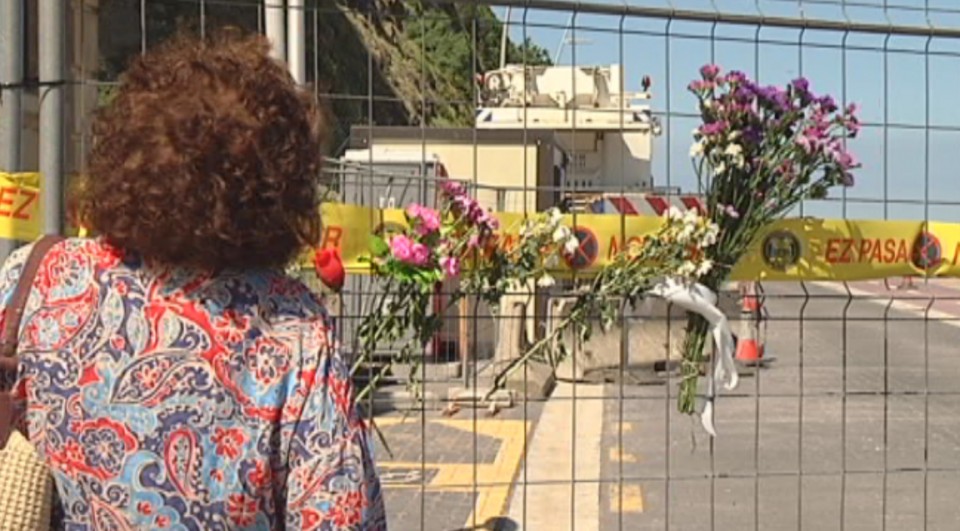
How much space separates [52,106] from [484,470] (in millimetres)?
5927

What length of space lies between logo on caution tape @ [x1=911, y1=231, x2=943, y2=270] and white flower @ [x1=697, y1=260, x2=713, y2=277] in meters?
0.91

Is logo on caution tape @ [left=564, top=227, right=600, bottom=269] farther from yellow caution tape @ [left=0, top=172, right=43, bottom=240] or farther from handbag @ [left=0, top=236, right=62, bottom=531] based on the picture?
handbag @ [left=0, top=236, right=62, bottom=531]

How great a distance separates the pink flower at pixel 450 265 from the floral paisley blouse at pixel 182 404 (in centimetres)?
218

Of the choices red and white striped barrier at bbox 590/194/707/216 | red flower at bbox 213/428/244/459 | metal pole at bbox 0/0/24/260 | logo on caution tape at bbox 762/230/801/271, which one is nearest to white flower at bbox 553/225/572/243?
red and white striped barrier at bbox 590/194/707/216

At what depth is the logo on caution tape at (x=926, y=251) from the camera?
16.5 ft

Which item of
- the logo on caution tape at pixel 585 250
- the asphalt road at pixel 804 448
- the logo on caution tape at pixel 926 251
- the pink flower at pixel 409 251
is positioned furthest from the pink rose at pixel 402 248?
the logo on caution tape at pixel 926 251

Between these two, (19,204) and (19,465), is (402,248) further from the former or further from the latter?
(19,465)

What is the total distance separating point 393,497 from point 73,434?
6329 mm

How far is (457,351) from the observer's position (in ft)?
24.2

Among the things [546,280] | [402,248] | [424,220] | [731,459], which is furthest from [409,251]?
[731,459]

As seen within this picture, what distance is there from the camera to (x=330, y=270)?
12.8 feet

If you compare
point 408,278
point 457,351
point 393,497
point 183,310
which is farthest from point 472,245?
point 393,497

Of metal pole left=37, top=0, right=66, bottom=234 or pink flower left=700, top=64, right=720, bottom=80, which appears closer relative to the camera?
metal pole left=37, top=0, right=66, bottom=234

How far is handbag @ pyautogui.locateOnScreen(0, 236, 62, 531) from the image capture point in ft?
6.77
